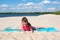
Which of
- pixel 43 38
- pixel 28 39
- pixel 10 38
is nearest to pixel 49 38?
pixel 43 38

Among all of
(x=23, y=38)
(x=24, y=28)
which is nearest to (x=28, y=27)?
(x=24, y=28)

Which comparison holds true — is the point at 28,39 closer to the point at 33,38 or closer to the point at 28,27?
the point at 33,38

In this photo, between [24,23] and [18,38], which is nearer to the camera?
[18,38]

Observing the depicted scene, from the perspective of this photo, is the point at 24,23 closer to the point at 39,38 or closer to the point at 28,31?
the point at 28,31

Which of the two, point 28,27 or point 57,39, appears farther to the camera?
point 28,27

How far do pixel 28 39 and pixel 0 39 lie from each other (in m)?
0.85

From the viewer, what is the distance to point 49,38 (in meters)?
5.55

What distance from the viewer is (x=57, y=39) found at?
5480mm

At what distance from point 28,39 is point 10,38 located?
1.86 feet

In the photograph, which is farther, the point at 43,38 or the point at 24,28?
the point at 24,28

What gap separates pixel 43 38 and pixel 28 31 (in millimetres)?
1172

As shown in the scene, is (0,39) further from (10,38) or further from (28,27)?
(28,27)

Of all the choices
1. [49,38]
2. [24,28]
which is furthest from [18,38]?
[24,28]

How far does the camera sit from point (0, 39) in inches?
211
